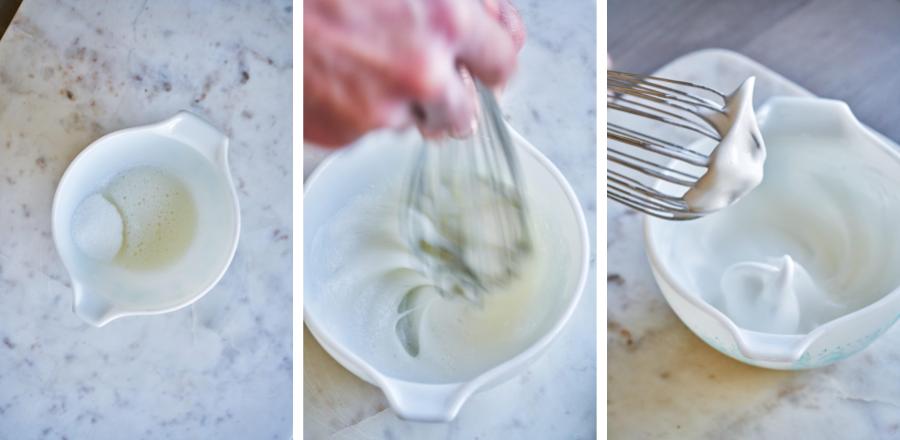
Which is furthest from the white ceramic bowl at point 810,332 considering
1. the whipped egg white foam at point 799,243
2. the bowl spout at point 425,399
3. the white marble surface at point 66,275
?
the white marble surface at point 66,275

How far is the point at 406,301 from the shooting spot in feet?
1.59

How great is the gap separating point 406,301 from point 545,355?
0.09 metres

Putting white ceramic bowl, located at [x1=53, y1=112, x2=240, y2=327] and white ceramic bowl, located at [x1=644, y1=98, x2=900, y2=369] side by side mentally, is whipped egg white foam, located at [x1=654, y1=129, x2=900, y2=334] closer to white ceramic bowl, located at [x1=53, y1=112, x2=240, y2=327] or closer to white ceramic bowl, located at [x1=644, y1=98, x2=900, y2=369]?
white ceramic bowl, located at [x1=644, y1=98, x2=900, y2=369]

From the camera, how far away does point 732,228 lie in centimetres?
56

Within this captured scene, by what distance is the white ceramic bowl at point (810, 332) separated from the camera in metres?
0.47

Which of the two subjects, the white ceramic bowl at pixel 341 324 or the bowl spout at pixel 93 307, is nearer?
the white ceramic bowl at pixel 341 324

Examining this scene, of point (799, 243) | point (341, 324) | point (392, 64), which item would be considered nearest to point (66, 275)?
point (341, 324)

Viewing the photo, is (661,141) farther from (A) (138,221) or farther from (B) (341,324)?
(A) (138,221)

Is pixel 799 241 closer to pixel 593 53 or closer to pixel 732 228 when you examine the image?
pixel 732 228

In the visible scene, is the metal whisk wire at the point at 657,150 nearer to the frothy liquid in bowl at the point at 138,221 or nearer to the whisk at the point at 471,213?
the whisk at the point at 471,213

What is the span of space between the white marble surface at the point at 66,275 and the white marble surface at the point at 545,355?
17cm

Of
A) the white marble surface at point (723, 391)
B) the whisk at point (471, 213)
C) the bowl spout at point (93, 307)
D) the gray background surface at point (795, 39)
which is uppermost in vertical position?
the gray background surface at point (795, 39)

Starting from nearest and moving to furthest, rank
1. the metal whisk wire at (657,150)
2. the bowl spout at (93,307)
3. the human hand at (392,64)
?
the human hand at (392,64), the metal whisk wire at (657,150), the bowl spout at (93,307)

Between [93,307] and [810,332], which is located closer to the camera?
[810,332]
